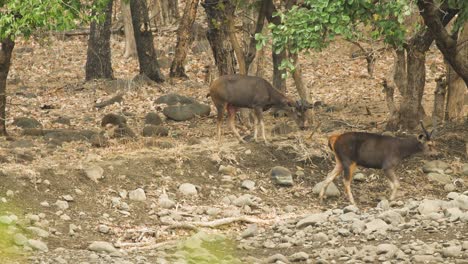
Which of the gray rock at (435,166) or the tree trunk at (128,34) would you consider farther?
the tree trunk at (128,34)

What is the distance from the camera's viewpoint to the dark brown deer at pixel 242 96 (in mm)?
16969

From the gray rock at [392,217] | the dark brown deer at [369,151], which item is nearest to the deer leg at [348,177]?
the dark brown deer at [369,151]

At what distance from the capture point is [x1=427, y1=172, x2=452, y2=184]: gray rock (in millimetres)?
16188

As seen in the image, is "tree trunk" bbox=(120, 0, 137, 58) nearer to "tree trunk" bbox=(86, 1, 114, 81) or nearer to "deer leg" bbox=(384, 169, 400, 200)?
"tree trunk" bbox=(86, 1, 114, 81)

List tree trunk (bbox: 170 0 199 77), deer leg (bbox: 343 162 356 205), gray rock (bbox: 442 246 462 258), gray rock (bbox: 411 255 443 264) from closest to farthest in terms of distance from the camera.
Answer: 1. gray rock (bbox: 411 255 443 264)
2. gray rock (bbox: 442 246 462 258)
3. deer leg (bbox: 343 162 356 205)
4. tree trunk (bbox: 170 0 199 77)

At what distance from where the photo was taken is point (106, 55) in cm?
2669

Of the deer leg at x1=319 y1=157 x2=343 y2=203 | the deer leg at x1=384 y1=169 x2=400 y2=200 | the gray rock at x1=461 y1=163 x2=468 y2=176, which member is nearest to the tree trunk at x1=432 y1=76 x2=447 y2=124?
the gray rock at x1=461 y1=163 x2=468 y2=176

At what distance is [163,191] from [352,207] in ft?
9.63

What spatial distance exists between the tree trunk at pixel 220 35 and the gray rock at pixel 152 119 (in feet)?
5.78

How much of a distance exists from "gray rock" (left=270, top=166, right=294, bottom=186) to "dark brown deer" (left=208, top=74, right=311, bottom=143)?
1.09m

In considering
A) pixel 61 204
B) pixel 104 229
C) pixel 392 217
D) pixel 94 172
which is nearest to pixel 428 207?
pixel 392 217

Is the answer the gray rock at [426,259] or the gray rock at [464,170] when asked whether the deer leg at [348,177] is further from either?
the gray rock at [426,259]

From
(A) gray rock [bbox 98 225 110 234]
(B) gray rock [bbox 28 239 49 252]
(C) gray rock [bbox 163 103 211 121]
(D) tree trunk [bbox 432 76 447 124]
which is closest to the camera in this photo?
(B) gray rock [bbox 28 239 49 252]

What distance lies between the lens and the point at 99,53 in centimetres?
2664
